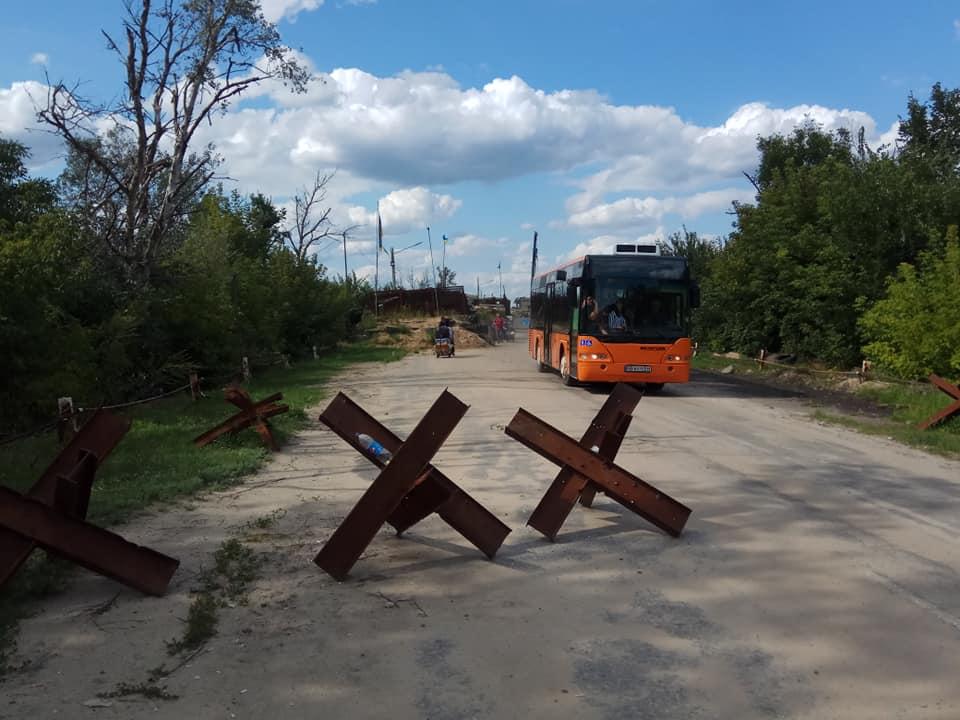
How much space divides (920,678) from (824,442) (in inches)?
318

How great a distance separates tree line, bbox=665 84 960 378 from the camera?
55.9 ft

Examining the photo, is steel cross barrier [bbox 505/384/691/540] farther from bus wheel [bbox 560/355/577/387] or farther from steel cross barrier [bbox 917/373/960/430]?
bus wheel [bbox 560/355/577/387]

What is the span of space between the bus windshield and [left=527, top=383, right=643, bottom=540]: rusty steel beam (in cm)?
1131

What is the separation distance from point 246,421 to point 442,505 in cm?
586

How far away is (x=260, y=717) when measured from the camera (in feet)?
11.8

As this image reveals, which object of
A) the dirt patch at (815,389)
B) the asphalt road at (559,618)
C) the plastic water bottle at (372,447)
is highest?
the plastic water bottle at (372,447)

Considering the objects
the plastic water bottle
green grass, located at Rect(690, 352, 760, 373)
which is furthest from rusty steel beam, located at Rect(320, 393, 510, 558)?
green grass, located at Rect(690, 352, 760, 373)

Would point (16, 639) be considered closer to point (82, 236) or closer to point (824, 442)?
point (824, 442)

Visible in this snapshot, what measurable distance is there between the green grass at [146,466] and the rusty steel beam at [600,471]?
3164 mm

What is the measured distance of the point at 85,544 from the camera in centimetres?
473

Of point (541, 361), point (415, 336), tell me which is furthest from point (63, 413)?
point (415, 336)

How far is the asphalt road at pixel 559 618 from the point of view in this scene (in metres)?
3.80

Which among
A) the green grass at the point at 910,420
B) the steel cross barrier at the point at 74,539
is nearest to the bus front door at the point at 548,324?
the green grass at the point at 910,420

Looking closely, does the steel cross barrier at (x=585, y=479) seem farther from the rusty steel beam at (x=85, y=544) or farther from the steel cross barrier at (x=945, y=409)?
the steel cross barrier at (x=945, y=409)
